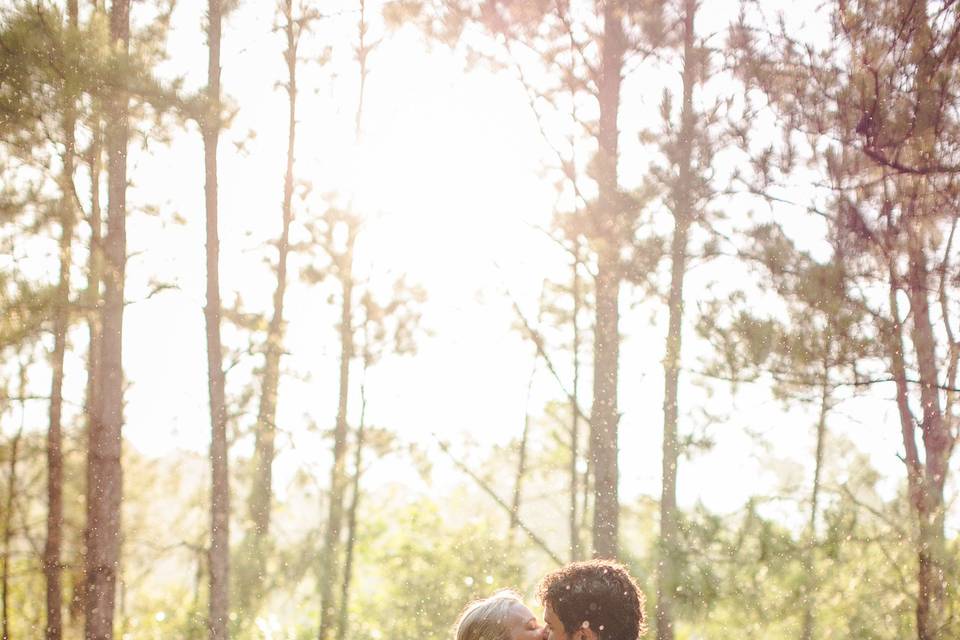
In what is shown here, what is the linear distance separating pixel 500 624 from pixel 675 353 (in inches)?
169

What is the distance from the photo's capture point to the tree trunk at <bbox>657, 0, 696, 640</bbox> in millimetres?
8828

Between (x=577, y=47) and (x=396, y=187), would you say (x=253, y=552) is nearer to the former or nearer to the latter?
(x=396, y=187)

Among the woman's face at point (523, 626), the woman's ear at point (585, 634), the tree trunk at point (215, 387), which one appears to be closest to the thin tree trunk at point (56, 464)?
the tree trunk at point (215, 387)

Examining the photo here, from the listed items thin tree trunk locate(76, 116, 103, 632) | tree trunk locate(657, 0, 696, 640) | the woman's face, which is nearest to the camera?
the woman's face

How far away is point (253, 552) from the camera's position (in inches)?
580

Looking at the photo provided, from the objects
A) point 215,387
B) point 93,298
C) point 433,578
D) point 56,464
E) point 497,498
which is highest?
point 93,298

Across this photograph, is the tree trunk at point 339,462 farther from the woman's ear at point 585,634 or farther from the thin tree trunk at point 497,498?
the woman's ear at point 585,634

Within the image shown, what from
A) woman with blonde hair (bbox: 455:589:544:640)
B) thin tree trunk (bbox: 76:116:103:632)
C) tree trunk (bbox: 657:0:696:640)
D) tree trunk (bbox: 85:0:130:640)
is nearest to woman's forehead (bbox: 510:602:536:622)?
woman with blonde hair (bbox: 455:589:544:640)

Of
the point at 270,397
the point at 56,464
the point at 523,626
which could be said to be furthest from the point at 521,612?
the point at 270,397

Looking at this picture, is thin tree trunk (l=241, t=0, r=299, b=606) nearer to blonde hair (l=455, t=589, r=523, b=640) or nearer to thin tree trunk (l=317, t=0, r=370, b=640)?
thin tree trunk (l=317, t=0, r=370, b=640)

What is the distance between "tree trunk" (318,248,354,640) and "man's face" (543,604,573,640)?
12074 millimetres

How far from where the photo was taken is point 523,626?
11.8ft

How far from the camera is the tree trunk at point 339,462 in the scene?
15.3 meters

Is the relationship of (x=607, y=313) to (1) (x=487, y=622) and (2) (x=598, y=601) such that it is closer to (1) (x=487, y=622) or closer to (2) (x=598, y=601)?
(1) (x=487, y=622)
